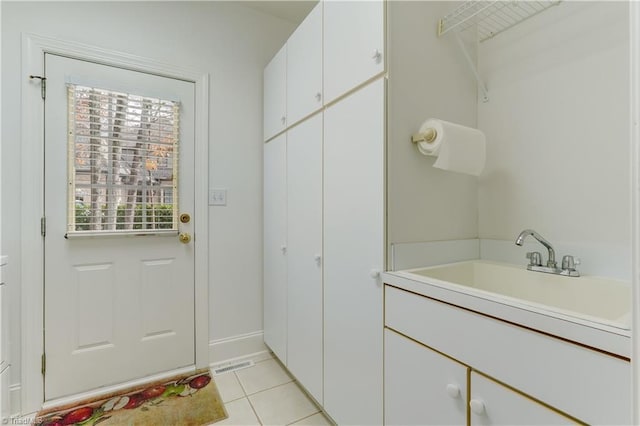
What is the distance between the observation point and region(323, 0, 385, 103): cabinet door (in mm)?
1167

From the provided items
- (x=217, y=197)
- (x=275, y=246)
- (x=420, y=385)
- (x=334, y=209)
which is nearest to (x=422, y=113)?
(x=334, y=209)

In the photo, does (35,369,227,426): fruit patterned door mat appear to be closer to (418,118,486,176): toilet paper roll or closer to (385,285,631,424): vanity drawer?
(385,285,631,424): vanity drawer

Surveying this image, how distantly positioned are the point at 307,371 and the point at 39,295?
5.16 ft

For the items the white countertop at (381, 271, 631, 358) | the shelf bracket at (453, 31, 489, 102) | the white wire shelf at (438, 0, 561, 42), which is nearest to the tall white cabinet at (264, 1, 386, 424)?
the white countertop at (381, 271, 631, 358)

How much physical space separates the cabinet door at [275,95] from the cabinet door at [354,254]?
61 centimetres

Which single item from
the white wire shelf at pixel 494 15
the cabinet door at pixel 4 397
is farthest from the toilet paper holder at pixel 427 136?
the cabinet door at pixel 4 397

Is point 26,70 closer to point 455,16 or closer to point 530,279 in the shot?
point 455,16

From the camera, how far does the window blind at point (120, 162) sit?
5.74 ft

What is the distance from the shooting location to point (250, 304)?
229cm

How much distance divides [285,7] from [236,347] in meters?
2.60

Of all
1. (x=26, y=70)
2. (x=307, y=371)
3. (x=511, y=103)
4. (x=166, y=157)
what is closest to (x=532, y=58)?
(x=511, y=103)

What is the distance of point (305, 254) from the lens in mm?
1695

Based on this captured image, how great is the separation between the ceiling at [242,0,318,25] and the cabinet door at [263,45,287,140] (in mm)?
453

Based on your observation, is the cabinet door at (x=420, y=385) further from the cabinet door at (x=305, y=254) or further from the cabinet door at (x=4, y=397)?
the cabinet door at (x=4, y=397)
